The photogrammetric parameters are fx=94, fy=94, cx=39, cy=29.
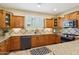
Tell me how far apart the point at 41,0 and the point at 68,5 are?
0.34 meters

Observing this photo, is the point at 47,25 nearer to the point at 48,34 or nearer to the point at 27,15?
the point at 48,34

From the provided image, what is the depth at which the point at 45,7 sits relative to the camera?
3.89 feet

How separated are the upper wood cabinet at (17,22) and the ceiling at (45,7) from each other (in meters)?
0.13

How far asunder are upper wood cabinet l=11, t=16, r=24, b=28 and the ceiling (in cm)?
13

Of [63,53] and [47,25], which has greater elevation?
[47,25]

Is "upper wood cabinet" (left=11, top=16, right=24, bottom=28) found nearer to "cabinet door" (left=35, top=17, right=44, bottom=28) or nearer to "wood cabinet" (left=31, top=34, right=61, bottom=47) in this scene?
"cabinet door" (left=35, top=17, right=44, bottom=28)

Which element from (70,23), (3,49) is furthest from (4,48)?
(70,23)

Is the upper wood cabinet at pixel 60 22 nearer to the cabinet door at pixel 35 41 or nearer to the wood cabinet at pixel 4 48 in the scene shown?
the cabinet door at pixel 35 41

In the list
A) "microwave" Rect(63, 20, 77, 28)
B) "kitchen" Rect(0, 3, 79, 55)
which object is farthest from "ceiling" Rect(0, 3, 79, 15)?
"microwave" Rect(63, 20, 77, 28)

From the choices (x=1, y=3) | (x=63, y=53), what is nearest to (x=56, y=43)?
(x=63, y=53)

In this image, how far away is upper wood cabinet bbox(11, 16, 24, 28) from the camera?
121 cm

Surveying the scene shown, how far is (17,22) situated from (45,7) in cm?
42

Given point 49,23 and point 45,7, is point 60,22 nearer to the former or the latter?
point 49,23

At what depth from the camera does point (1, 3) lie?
1089mm
